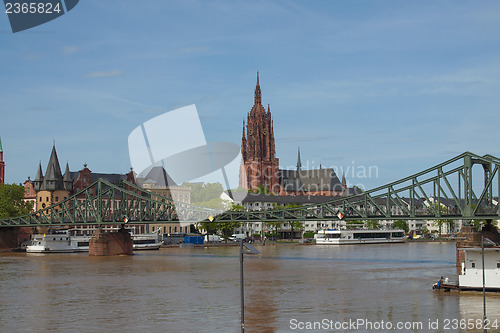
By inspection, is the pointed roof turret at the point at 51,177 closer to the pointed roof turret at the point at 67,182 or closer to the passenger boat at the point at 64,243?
the pointed roof turret at the point at 67,182

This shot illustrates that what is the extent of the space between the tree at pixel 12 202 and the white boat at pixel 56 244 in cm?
1455

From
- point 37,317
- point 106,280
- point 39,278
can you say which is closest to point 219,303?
point 37,317

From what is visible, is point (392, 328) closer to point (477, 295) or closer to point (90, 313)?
point (477, 295)

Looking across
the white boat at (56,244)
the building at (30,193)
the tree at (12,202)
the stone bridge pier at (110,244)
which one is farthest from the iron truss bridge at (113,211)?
the building at (30,193)

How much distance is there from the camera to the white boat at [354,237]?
550 feet

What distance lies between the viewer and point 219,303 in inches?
1939

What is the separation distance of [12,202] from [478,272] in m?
121

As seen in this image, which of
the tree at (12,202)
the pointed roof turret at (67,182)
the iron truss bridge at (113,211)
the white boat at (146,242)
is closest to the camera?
the iron truss bridge at (113,211)

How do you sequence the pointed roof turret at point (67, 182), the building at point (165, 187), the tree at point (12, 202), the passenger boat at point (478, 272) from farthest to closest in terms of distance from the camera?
the building at point (165, 187) → the pointed roof turret at point (67, 182) → the tree at point (12, 202) → the passenger boat at point (478, 272)

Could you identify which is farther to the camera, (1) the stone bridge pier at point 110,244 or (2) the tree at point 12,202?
(2) the tree at point 12,202

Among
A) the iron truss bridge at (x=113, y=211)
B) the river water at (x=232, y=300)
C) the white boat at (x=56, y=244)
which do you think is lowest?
the river water at (x=232, y=300)

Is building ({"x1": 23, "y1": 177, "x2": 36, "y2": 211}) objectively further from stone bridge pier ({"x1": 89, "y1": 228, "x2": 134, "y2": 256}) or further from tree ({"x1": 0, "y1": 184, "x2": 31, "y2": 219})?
stone bridge pier ({"x1": 89, "y1": 228, "x2": 134, "y2": 256})

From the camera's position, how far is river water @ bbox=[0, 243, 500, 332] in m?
40.1

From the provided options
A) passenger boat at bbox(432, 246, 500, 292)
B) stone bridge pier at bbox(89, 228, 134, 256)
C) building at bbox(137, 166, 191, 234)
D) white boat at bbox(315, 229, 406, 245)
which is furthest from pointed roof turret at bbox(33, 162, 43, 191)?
passenger boat at bbox(432, 246, 500, 292)
